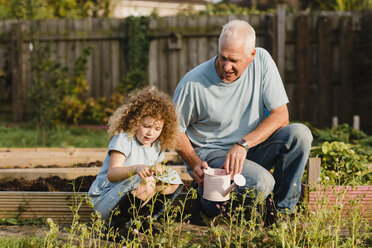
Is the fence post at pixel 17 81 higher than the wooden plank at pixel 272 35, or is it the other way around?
the wooden plank at pixel 272 35

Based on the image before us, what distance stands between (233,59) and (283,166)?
812 millimetres

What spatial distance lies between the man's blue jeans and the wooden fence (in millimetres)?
4846

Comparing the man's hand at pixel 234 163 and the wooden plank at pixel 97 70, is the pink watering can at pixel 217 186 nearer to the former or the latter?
the man's hand at pixel 234 163

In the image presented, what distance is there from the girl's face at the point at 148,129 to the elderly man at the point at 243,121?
270mm

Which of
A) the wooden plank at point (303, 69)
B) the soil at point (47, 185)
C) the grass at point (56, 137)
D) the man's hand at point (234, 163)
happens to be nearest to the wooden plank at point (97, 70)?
the grass at point (56, 137)

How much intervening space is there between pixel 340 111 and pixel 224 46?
5367 millimetres

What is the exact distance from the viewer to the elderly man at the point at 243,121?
3002 mm

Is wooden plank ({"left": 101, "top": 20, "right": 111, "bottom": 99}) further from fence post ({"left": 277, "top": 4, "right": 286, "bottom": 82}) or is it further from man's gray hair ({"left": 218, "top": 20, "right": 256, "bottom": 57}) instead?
man's gray hair ({"left": 218, "top": 20, "right": 256, "bottom": 57})

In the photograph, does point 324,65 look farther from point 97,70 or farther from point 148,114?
point 148,114

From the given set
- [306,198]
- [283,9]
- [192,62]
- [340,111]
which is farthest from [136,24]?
[306,198]

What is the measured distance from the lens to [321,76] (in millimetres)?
7676

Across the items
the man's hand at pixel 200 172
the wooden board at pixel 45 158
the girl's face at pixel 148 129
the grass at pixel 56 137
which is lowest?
the grass at pixel 56 137

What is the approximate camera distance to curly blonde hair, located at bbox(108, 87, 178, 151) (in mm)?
2859

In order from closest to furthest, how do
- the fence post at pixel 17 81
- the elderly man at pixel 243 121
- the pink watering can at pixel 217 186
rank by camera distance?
the pink watering can at pixel 217 186 < the elderly man at pixel 243 121 < the fence post at pixel 17 81
